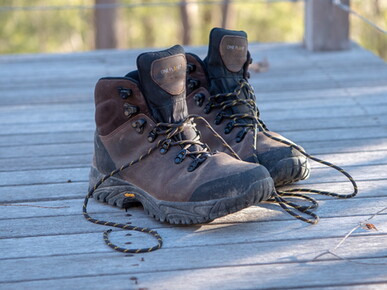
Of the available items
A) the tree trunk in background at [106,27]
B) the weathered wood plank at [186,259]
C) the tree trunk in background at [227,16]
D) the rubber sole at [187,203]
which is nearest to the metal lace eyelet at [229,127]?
the rubber sole at [187,203]

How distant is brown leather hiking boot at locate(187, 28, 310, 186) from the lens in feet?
6.13

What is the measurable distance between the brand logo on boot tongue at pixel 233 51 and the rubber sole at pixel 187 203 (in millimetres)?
454

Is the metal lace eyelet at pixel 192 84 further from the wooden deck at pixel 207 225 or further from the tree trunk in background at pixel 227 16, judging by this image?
the tree trunk in background at pixel 227 16

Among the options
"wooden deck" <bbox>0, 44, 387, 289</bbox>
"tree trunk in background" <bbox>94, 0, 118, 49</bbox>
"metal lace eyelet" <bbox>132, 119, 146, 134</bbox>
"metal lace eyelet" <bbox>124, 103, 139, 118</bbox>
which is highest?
"metal lace eyelet" <bbox>124, 103, 139, 118</bbox>

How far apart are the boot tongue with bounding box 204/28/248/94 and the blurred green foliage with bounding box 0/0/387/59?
1392 cm

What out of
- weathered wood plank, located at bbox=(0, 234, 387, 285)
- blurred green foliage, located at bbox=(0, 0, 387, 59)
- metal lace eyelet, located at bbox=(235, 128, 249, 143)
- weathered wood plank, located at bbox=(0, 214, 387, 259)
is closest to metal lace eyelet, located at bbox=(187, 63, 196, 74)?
metal lace eyelet, located at bbox=(235, 128, 249, 143)

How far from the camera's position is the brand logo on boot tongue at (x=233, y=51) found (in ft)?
6.37

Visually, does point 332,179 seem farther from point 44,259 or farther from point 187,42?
point 187,42

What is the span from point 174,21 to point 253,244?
18.8 metres

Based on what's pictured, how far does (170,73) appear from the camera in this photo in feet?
5.57

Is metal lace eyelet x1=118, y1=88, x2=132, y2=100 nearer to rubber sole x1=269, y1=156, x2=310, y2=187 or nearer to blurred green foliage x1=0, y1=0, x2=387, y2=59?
rubber sole x1=269, y1=156, x2=310, y2=187

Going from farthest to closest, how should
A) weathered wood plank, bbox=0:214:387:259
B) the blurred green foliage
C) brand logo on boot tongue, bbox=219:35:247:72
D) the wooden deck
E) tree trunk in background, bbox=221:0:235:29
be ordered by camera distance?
the blurred green foliage < tree trunk in background, bbox=221:0:235:29 < brand logo on boot tongue, bbox=219:35:247:72 < weathered wood plank, bbox=0:214:387:259 < the wooden deck

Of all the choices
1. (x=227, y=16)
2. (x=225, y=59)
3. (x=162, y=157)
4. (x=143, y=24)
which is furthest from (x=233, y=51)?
(x=143, y=24)

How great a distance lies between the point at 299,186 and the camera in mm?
1924
